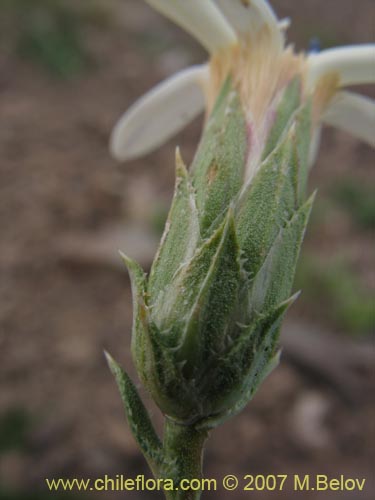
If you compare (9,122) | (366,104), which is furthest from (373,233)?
(366,104)

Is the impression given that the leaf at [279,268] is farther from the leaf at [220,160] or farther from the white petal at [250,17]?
the white petal at [250,17]

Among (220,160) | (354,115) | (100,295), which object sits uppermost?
(220,160)

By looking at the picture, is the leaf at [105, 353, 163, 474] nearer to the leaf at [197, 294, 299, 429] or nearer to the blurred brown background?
the leaf at [197, 294, 299, 429]

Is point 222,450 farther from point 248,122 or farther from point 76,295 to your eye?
point 248,122

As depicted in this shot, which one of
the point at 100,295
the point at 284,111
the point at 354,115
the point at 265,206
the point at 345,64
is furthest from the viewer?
the point at 100,295

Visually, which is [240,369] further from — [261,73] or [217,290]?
[261,73]

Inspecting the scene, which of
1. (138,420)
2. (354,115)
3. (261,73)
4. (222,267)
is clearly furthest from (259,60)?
(138,420)

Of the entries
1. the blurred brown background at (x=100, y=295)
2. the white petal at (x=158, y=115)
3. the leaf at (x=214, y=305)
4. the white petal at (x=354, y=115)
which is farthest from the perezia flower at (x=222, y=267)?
the blurred brown background at (x=100, y=295)
